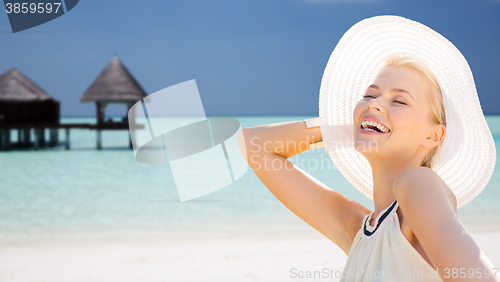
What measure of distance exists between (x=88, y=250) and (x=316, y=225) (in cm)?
507

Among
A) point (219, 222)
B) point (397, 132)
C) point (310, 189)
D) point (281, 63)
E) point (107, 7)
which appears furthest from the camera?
point (107, 7)

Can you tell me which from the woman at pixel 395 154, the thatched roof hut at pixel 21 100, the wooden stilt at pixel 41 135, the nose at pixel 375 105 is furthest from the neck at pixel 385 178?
the wooden stilt at pixel 41 135

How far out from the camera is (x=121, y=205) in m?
9.98

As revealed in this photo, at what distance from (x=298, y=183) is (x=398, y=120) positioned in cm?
44

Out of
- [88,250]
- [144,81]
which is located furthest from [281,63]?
[88,250]

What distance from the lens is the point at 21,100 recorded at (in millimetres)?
22438

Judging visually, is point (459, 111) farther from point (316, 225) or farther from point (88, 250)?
point (88, 250)

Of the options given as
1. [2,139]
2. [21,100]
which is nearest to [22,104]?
[21,100]

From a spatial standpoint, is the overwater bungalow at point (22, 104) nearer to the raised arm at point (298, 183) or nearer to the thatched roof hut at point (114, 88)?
the thatched roof hut at point (114, 88)

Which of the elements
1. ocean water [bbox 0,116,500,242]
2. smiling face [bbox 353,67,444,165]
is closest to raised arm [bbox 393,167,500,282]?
smiling face [bbox 353,67,444,165]

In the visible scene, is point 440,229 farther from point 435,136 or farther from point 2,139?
point 2,139

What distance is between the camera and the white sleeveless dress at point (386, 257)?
977 millimetres

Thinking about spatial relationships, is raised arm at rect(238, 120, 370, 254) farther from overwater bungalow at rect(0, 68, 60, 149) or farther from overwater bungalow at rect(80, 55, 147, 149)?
overwater bungalow at rect(0, 68, 60, 149)

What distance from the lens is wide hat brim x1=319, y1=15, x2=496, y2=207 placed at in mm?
1215
